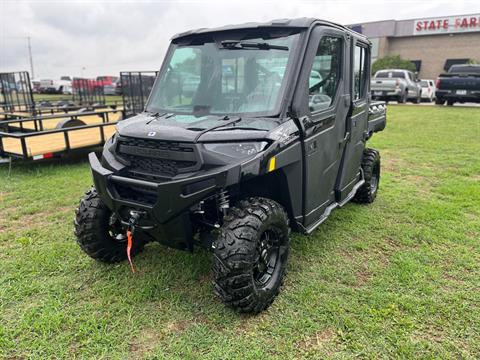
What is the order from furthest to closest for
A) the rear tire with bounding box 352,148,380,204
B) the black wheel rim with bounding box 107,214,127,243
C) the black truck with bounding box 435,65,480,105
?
the black truck with bounding box 435,65,480,105 → the rear tire with bounding box 352,148,380,204 → the black wheel rim with bounding box 107,214,127,243

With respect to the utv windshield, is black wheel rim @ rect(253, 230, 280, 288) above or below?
below

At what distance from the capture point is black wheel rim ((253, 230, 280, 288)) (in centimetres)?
296

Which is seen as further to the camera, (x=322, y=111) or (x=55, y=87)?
(x=55, y=87)

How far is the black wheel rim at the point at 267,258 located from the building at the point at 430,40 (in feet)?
141

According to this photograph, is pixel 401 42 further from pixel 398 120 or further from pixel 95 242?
pixel 95 242

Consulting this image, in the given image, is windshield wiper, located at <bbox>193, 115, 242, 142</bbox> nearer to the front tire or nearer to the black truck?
the front tire

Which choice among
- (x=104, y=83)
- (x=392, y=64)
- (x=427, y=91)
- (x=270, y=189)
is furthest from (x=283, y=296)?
(x=392, y=64)

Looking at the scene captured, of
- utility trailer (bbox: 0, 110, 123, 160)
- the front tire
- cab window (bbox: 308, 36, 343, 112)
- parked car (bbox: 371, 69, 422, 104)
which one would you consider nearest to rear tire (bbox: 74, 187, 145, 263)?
the front tire

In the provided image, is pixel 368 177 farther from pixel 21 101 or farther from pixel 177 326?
pixel 21 101

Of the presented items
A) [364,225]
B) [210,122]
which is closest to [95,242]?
[210,122]

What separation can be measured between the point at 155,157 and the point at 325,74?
170 cm

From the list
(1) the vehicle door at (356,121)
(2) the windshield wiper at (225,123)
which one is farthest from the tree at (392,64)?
(2) the windshield wiper at (225,123)

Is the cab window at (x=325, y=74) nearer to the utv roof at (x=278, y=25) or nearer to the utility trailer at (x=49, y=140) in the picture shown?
the utv roof at (x=278, y=25)

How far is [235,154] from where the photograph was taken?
8.71 feet
